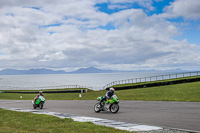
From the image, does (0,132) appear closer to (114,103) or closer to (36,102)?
(114,103)

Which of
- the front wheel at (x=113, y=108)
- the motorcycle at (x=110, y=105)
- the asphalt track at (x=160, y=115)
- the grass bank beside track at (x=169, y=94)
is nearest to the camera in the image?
the asphalt track at (x=160, y=115)

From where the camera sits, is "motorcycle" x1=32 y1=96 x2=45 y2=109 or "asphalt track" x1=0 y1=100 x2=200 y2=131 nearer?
"asphalt track" x1=0 y1=100 x2=200 y2=131

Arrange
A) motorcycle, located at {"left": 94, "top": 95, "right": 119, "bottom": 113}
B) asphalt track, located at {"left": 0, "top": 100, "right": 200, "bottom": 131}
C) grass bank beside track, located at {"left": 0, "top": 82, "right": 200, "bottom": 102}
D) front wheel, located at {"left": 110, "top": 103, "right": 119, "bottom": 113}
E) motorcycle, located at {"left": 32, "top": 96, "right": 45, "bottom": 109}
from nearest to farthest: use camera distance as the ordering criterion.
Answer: asphalt track, located at {"left": 0, "top": 100, "right": 200, "bottom": 131}, motorcycle, located at {"left": 94, "top": 95, "right": 119, "bottom": 113}, front wheel, located at {"left": 110, "top": 103, "right": 119, "bottom": 113}, motorcycle, located at {"left": 32, "top": 96, "right": 45, "bottom": 109}, grass bank beside track, located at {"left": 0, "top": 82, "right": 200, "bottom": 102}

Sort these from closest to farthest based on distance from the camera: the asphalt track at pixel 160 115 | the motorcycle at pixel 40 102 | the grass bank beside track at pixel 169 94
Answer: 1. the asphalt track at pixel 160 115
2. the motorcycle at pixel 40 102
3. the grass bank beside track at pixel 169 94

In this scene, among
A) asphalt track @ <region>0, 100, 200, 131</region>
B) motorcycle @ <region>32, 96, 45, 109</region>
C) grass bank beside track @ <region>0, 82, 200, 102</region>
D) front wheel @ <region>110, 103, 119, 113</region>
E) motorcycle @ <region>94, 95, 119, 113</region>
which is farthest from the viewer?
grass bank beside track @ <region>0, 82, 200, 102</region>

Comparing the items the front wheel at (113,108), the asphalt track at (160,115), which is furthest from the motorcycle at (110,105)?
the asphalt track at (160,115)

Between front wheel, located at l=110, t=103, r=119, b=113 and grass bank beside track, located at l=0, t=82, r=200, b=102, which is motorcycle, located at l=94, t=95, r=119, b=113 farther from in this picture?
grass bank beside track, located at l=0, t=82, r=200, b=102

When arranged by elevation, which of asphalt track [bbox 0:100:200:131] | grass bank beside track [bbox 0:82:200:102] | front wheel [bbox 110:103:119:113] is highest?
grass bank beside track [bbox 0:82:200:102]

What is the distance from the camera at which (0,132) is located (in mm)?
8250

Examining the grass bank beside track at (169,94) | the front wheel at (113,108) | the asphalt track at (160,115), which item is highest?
the grass bank beside track at (169,94)

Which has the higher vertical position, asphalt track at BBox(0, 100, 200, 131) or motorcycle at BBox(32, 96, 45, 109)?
motorcycle at BBox(32, 96, 45, 109)

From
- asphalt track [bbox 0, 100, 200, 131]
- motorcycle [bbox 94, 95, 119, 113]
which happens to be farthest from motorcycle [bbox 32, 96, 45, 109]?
motorcycle [bbox 94, 95, 119, 113]

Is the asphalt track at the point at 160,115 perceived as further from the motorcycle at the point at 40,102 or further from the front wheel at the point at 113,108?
the motorcycle at the point at 40,102

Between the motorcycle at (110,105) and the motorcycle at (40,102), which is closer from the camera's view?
the motorcycle at (110,105)
